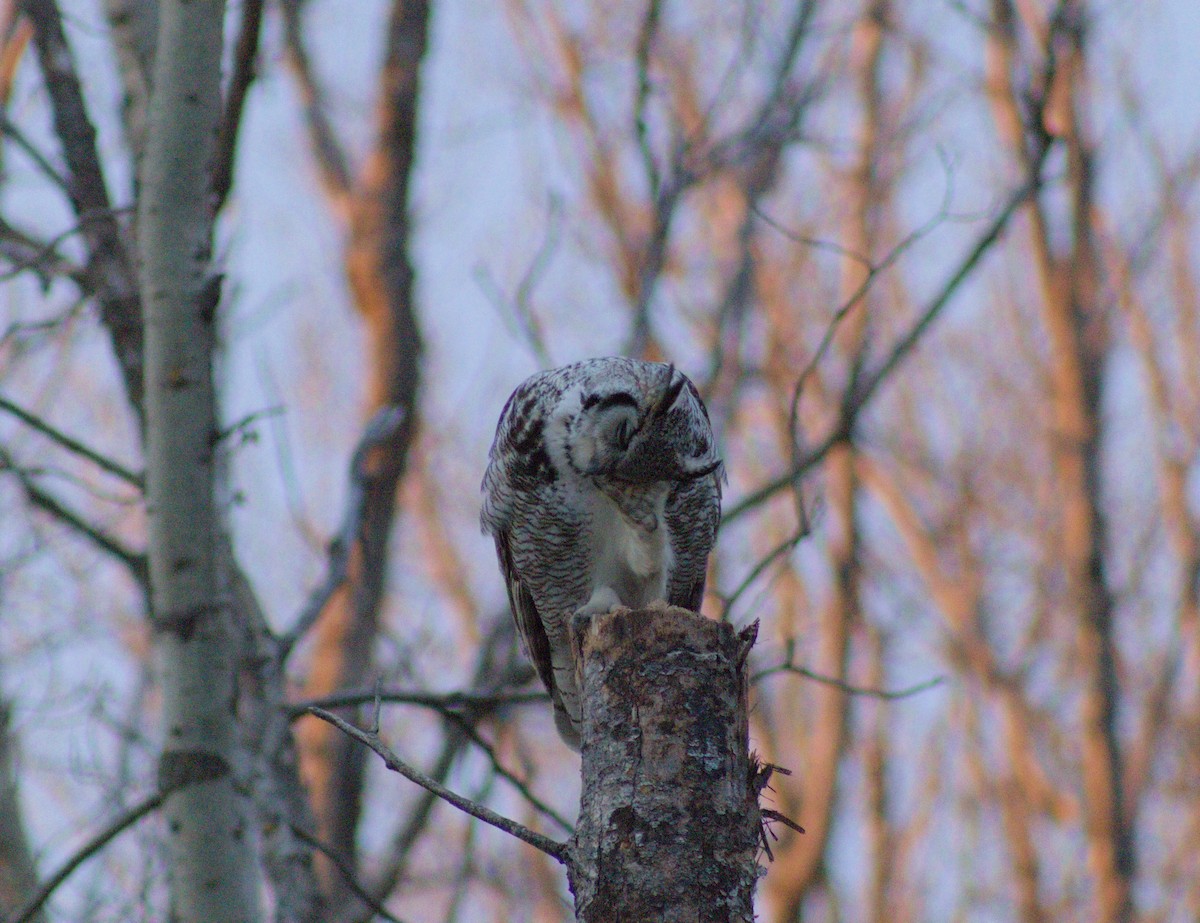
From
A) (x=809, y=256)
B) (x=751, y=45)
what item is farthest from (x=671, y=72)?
(x=751, y=45)

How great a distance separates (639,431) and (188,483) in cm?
108

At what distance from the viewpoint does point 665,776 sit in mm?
2373

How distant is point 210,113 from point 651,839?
6.86ft

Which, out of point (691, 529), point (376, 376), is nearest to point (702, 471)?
point (691, 529)

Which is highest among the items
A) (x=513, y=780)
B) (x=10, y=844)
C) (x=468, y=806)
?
(x=10, y=844)

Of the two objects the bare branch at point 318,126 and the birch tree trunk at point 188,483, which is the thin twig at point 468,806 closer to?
the birch tree trunk at point 188,483

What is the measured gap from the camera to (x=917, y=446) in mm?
12867

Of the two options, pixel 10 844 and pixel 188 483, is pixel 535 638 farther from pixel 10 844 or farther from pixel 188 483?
pixel 10 844

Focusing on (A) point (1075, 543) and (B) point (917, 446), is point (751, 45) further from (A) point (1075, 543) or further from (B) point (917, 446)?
(B) point (917, 446)

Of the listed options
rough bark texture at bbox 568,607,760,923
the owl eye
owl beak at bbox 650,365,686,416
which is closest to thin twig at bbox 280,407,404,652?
the owl eye

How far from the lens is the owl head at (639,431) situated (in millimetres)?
3295

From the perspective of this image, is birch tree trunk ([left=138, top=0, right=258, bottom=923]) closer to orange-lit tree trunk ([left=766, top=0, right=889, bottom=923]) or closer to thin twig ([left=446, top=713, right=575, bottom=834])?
thin twig ([left=446, top=713, right=575, bottom=834])

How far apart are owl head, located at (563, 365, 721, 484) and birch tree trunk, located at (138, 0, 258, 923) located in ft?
2.98

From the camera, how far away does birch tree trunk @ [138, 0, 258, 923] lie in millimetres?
3262
